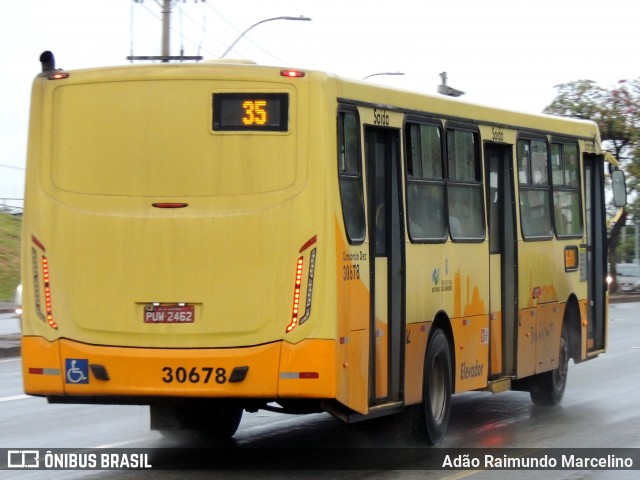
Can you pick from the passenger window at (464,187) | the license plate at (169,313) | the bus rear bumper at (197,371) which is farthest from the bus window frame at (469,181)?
the license plate at (169,313)

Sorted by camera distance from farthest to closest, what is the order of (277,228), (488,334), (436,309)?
(488,334)
(436,309)
(277,228)

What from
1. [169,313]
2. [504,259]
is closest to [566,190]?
[504,259]

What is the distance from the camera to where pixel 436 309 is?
12352 millimetres

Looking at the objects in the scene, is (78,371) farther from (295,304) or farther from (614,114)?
(614,114)

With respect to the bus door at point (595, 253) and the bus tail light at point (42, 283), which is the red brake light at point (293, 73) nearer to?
the bus tail light at point (42, 283)

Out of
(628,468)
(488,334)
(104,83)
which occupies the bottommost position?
(628,468)

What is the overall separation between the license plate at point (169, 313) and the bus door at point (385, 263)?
162cm

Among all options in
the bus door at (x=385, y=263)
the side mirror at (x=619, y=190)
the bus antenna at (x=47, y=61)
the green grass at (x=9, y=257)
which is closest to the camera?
the bus antenna at (x=47, y=61)

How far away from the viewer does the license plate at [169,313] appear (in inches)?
393

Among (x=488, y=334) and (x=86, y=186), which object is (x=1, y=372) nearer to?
(x=488, y=334)

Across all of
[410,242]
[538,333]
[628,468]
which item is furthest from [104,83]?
[538,333]

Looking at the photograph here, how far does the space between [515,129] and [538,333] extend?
7.62 ft

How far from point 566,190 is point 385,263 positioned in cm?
554

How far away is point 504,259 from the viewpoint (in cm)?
1437
